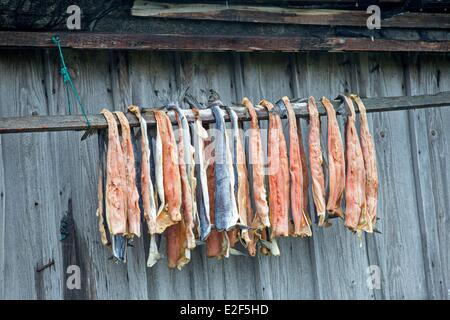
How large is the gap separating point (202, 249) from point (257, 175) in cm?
60

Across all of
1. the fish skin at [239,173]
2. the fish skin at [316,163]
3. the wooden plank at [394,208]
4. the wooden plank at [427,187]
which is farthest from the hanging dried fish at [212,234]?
the wooden plank at [427,187]

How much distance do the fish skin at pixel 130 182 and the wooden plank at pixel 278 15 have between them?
0.78m

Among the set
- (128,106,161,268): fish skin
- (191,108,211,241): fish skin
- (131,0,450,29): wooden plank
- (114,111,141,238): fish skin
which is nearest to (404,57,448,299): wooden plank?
(131,0,450,29): wooden plank

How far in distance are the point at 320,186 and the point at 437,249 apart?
47.3 inches

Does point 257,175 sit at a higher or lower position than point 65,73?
lower

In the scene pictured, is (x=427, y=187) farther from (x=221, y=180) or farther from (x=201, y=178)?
(x=201, y=178)

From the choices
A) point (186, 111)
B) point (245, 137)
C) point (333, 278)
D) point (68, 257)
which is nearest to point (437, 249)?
point (333, 278)

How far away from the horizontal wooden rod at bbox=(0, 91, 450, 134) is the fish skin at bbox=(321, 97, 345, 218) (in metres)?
0.10

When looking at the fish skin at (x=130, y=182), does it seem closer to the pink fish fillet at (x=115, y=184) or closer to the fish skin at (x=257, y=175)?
the pink fish fillet at (x=115, y=184)

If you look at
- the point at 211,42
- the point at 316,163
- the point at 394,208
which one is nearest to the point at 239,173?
→ the point at 316,163

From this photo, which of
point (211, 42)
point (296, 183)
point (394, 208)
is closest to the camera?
point (296, 183)

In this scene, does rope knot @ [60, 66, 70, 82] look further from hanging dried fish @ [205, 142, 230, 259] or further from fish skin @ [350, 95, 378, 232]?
fish skin @ [350, 95, 378, 232]

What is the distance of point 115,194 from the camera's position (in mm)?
4793

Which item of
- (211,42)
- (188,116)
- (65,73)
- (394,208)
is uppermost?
(211,42)
